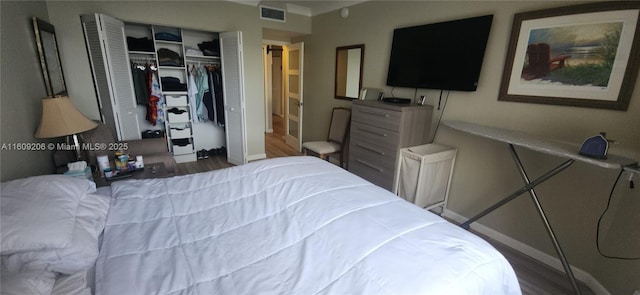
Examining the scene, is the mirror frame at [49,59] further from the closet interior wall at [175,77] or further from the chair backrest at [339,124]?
the chair backrest at [339,124]

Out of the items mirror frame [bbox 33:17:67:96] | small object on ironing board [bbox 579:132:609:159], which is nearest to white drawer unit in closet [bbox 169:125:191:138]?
mirror frame [bbox 33:17:67:96]

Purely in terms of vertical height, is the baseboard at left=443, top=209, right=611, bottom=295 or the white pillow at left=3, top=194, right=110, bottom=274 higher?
the white pillow at left=3, top=194, right=110, bottom=274

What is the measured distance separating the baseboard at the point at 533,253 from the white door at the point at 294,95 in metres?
2.80

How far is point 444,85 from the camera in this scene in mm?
2402

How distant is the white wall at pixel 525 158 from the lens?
1.62 m

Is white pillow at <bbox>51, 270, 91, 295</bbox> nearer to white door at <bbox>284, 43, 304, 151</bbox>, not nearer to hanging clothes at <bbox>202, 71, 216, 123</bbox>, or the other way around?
hanging clothes at <bbox>202, 71, 216, 123</bbox>

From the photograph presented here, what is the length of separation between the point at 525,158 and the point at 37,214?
2861 mm

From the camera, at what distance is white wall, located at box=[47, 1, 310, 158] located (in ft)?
8.84

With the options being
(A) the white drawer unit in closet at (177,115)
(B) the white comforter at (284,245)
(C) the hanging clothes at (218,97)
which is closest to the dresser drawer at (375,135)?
(B) the white comforter at (284,245)

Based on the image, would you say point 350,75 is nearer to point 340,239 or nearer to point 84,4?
point 340,239

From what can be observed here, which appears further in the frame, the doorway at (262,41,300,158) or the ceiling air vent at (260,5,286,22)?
the doorway at (262,41,300,158)

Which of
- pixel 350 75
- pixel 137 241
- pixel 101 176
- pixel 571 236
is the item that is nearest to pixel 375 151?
pixel 350 75

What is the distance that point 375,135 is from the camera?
2.68 metres

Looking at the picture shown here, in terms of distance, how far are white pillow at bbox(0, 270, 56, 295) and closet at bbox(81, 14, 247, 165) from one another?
2.57 m
